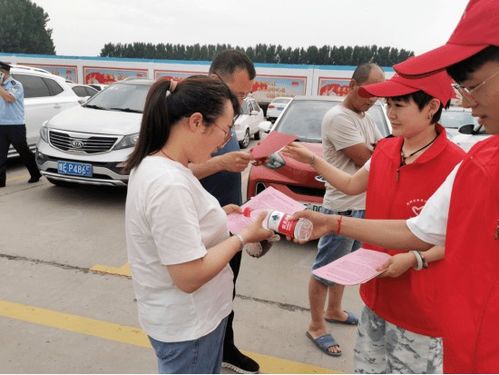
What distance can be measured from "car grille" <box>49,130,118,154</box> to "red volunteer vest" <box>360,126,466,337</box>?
4069 mm

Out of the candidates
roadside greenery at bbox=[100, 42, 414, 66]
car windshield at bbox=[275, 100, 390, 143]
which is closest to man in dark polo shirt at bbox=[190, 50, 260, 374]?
car windshield at bbox=[275, 100, 390, 143]

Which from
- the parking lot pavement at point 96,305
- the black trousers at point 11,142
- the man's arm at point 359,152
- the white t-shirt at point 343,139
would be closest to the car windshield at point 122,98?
the black trousers at point 11,142

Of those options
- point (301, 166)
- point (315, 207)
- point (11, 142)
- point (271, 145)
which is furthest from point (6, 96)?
point (271, 145)

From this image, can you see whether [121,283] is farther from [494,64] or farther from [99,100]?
[99,100]

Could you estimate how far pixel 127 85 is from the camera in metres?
6.36

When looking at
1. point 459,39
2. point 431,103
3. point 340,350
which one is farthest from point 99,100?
point 459,39

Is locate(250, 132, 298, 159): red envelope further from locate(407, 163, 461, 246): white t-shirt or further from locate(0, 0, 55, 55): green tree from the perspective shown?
locate(0, 0, 55, 55): green tree

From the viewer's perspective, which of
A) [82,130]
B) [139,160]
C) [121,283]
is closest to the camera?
[139,160]

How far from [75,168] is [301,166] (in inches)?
113

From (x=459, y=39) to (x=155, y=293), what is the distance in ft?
3.76

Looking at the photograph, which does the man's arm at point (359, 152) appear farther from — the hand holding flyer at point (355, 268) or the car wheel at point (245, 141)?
the car wheel at point (245, 141)

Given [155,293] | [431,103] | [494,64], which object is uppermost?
[494,64]

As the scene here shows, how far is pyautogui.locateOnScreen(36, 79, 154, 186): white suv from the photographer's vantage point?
5062mm

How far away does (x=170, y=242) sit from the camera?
1197 millimetres
